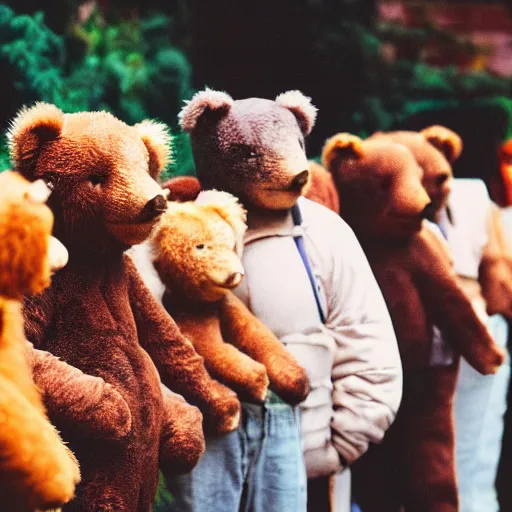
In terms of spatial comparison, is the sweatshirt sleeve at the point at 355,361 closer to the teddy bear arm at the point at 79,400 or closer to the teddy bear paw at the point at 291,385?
the teddy bear paw at the point at 291,385

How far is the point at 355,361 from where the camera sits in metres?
1.66

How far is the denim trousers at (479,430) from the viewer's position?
2.25 metres

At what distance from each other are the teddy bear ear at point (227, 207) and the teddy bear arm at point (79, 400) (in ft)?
1.24

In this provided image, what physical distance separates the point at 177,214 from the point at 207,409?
289 millimetres

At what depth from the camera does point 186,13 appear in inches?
84.7

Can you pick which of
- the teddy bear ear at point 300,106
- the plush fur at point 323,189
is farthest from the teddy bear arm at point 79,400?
the plush fur at point 323,189

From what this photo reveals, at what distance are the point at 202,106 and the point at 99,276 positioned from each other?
42 centimetres

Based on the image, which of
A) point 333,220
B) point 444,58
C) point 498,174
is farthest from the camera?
point 444,58

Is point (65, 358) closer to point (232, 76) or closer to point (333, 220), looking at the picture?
point (333, 220)

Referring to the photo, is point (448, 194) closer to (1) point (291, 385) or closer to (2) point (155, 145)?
(1) point (291, 385)

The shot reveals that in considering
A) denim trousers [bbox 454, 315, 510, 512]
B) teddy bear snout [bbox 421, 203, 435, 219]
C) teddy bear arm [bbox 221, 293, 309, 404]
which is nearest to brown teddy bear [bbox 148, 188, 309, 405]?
teddy bear arm [bbox 221, 293, 309, 404]

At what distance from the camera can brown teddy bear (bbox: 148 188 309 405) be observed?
1380mm

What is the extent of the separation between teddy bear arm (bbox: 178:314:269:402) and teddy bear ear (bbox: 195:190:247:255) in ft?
0.47

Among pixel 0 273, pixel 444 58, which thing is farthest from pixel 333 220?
pixel 444 58
